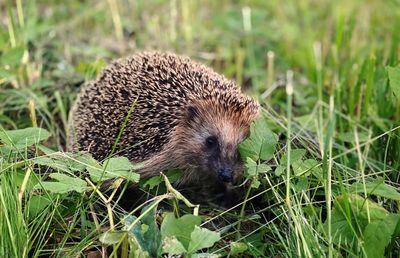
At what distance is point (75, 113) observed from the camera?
13.4 feet

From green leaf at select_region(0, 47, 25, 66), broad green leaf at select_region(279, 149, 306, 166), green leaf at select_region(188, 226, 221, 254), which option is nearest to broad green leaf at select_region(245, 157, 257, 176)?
broad green leaf at select_region(279, 149, 306, 166)

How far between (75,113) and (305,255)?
194 centimetres

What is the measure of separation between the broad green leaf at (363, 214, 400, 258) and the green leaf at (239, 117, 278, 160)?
59 cm

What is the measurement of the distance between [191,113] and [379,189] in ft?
3.91

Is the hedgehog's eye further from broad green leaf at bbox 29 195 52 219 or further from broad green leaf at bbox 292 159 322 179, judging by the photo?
broad green leaf at bbox 29 195 52 219

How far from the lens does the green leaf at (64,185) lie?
277 centimetres

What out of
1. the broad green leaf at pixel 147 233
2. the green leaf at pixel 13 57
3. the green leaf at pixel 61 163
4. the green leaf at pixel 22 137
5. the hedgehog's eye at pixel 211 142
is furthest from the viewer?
the green leaf at pixel 13 57

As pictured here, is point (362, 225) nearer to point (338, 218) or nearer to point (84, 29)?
point (338, 218)

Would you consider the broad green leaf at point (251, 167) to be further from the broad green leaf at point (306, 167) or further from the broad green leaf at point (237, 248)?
the broad green leaf at point (237, 248)

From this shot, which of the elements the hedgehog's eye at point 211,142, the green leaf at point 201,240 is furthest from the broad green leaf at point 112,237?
the hedgehog's eye at point 211,142

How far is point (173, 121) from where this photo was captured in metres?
3.73

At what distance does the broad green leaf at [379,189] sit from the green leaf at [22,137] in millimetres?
1481

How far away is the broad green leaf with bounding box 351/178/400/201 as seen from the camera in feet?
9.53

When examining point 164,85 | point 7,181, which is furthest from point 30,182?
point 164,85
